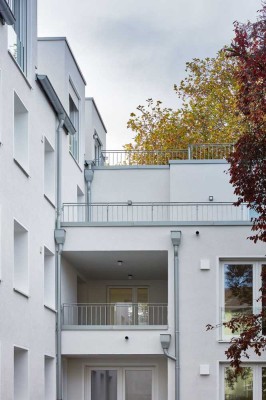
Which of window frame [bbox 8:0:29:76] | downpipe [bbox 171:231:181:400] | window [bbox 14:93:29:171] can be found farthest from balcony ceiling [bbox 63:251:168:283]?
window frame [bbox 8:0:29:76]

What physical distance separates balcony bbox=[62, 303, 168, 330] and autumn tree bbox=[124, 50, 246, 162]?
540 inches

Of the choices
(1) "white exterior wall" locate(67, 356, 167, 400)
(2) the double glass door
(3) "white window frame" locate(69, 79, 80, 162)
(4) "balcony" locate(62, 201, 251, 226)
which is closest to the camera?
(1) "white exterior wall" locate(67, 356, 167, 400)

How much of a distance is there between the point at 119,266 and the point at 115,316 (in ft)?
6.58

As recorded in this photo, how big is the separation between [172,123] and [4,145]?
25.3 metres

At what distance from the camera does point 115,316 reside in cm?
2855

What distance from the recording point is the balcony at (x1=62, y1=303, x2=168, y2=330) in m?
26.7

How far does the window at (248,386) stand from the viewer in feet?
85.6

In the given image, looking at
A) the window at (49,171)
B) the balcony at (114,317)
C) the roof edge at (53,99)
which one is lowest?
the balcony at (114,317)

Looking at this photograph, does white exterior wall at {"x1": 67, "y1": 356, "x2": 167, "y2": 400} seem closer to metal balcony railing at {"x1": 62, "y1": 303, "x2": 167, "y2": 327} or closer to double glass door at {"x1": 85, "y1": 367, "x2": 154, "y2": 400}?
double glass door at {"x1": 85, "y1": 367, "x2": 154, "y2": 400}

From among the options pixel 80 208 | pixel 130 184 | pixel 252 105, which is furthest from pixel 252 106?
pixel 130 184

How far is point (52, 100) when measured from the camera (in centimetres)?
2619

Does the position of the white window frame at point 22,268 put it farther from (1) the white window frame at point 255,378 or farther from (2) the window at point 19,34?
(1) the white window frame at point 255,378

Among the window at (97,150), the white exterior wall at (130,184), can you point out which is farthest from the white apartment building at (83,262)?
the window at (97,150)

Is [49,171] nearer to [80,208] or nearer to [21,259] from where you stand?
[21,259]
